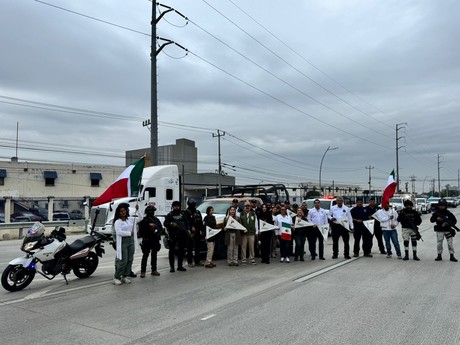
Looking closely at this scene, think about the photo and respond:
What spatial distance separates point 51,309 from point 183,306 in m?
2.08

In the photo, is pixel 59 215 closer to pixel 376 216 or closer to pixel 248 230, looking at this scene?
pixel 248 230

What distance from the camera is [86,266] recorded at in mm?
8648

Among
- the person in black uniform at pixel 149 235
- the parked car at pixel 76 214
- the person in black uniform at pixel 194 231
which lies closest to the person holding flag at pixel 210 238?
the person in black uniform at pixel 194 231

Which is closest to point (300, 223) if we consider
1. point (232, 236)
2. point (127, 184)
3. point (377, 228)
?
point (232, 236)

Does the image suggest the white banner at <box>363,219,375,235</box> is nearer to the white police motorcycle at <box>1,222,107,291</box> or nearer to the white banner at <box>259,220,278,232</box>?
the white banner at <box>259,220,278,232</box>

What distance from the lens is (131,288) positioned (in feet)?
24.9

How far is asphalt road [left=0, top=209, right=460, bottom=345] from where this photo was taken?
4.86 m

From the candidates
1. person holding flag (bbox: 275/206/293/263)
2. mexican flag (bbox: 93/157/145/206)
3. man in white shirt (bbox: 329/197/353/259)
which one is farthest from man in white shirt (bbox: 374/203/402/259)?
mexican flag (bbox: 93/157/145/206)

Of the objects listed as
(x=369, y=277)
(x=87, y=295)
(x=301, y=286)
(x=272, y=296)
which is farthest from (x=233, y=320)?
(x=369, y=277)

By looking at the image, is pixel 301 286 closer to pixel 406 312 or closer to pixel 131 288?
pixel 406 312

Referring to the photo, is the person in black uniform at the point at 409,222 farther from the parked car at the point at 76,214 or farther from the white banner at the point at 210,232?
the parked car at the point at 76,214

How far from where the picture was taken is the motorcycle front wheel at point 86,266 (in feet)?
27.8

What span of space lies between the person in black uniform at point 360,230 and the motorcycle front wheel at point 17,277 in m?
8.69

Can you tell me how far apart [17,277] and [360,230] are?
914 cm
